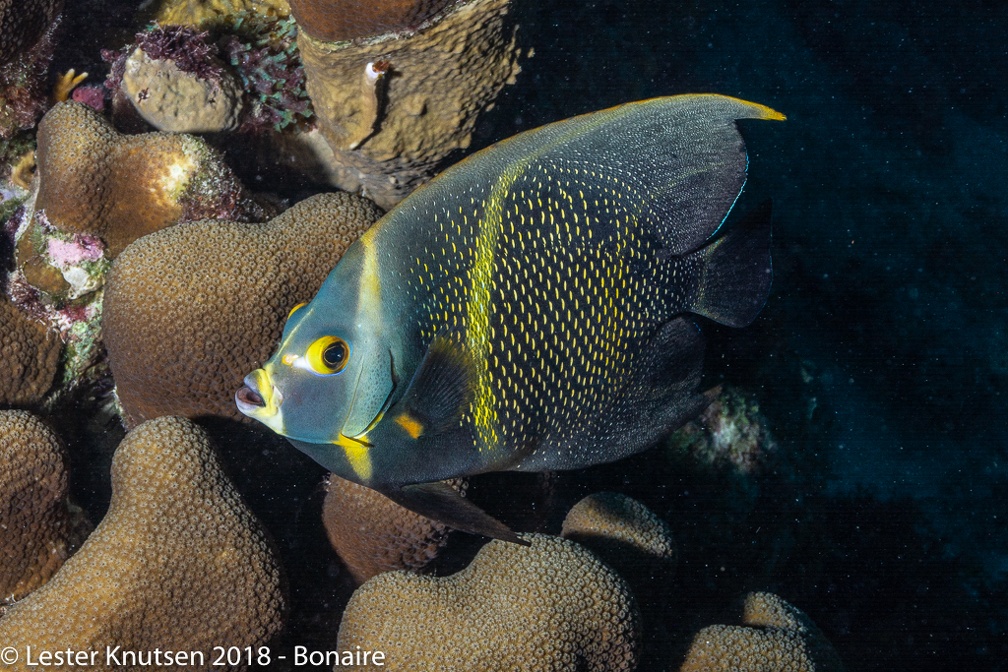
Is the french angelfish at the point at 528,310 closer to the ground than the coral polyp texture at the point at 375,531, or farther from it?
farther from it

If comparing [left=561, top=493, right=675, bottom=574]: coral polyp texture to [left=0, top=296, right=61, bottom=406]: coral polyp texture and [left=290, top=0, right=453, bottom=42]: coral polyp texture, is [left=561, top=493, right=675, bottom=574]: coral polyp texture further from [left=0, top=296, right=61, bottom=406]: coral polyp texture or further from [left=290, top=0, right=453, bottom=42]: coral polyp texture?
[left=0, top=296, right=61, bottom=406]: coral polyp texture

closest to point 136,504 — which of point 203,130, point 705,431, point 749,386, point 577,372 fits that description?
point 577,372

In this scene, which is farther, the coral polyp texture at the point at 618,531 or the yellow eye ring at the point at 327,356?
the coral polyp texture at the point at 618,531

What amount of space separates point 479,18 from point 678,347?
63.5 inches

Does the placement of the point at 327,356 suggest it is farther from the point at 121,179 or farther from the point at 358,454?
the point at 121,179

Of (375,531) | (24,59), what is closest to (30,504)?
(375,531)

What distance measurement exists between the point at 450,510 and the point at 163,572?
1.33 meters

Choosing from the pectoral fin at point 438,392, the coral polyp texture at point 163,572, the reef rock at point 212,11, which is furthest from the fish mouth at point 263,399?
the reef rock at point 212,11

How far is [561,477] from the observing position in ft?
13.4

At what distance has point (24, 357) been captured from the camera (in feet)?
9.80

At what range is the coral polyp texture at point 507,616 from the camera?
2461 millimetres

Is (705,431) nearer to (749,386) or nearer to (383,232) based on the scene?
(749,386)

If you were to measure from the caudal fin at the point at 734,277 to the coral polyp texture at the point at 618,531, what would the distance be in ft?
5.10

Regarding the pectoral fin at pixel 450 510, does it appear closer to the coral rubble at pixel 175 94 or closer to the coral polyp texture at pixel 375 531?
the coral polyp texture at pixel 375 531
